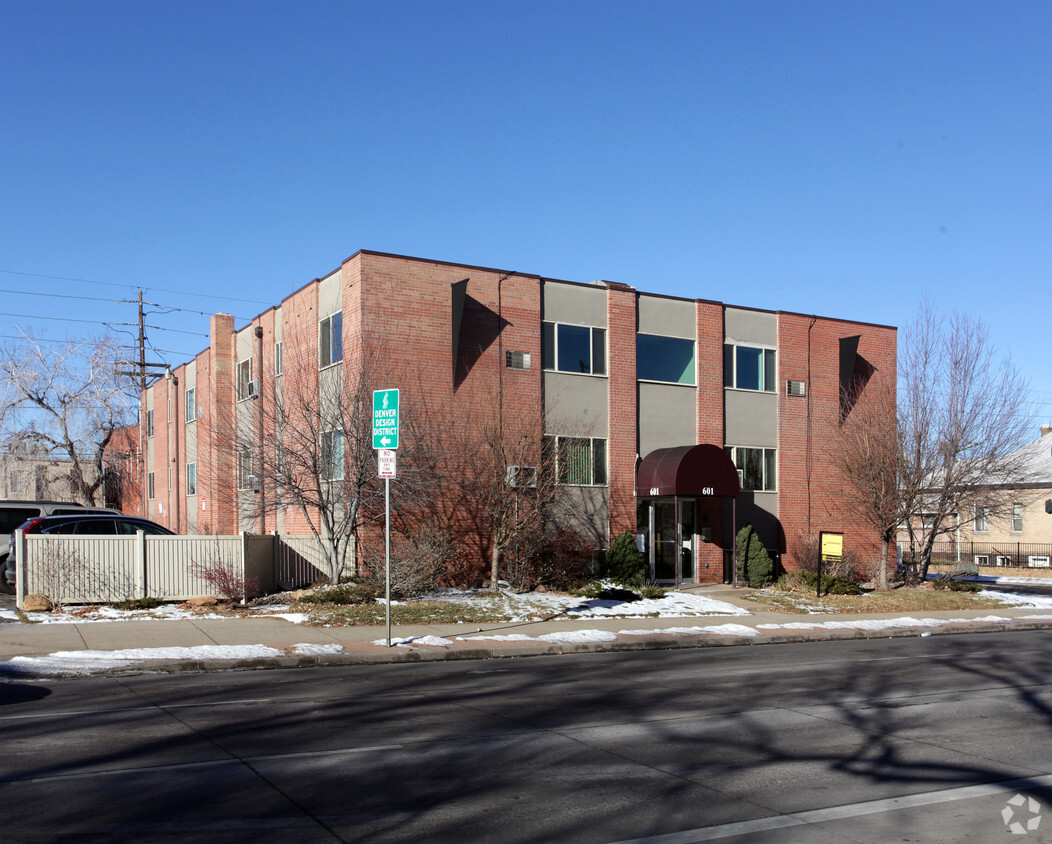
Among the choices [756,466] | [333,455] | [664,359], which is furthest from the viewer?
[756,466]

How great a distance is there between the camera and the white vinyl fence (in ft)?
59.7

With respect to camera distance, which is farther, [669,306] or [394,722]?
[669,306]

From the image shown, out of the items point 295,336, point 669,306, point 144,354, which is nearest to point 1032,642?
point 669,306

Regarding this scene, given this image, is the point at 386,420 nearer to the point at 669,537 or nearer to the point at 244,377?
the point at 669,537

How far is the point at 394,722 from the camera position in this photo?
9398 millimetres

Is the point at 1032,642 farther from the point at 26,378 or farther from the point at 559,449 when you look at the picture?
the point at 26,378

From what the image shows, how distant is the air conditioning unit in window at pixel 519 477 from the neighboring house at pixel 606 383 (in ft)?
4.26

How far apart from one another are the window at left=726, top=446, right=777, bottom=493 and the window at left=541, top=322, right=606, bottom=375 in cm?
528

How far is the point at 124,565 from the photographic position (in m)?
19.0

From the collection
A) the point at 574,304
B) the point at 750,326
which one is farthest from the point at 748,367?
the point at 574,304

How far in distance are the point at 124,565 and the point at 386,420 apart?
7802mm

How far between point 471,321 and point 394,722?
1561 cm

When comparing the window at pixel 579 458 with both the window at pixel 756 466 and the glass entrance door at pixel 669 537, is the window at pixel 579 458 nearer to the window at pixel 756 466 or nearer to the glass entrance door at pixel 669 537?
the glass entrance door at pixel 669 537

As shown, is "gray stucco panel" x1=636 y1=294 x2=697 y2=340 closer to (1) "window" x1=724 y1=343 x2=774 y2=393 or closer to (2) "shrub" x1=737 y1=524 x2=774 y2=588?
(1) "window" x1=724 y1=343 x2=774 y2=393
